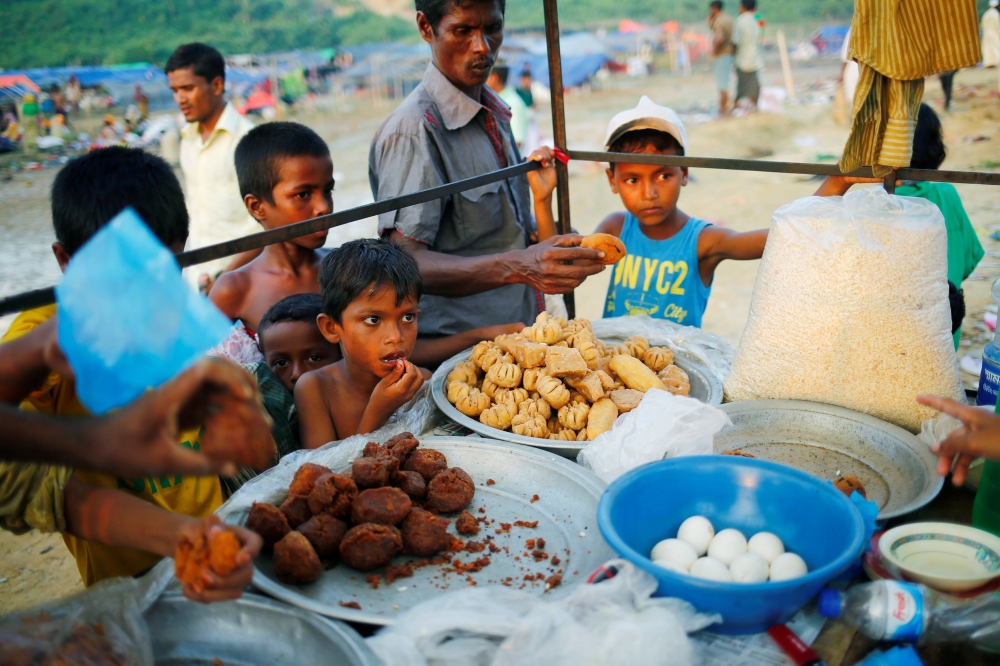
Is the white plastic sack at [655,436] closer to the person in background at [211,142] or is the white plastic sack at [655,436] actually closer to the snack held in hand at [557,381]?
the snack held in hand at [557,381]

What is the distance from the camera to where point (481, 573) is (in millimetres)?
1488

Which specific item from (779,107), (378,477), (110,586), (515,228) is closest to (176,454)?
(110,586)

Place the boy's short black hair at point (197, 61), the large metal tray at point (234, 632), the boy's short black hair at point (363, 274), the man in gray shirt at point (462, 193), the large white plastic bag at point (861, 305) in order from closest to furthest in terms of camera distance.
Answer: the large metal tray at point (234, 632)
the large white plastic bag at point (861, 305)
the boy's short black hair at point (363, 274)
the man in gray shirt at point (462, 193)
the boy's short black hair at point (197, 61)

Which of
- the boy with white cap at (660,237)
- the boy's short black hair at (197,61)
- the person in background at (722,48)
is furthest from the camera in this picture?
the person in background at (722,48)

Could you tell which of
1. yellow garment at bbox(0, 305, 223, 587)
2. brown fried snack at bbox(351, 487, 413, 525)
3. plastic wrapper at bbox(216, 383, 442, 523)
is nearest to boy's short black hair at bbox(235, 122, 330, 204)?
plastic wrapper at bbox(216, 383, 442, 523)

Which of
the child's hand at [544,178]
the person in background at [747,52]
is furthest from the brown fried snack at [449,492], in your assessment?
the person in background at [747,52]

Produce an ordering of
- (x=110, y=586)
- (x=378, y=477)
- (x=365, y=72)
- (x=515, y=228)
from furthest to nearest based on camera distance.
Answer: (x=365, y=72)
(x=515, y=228)
(x=378, y=477)
(x=110, y=586)

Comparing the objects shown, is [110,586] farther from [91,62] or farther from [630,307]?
[91,62]

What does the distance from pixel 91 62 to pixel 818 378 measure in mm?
24244

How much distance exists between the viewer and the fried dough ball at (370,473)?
5.28 ft

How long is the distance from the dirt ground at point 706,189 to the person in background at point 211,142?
7.15 feet

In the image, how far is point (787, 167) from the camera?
2410 mm

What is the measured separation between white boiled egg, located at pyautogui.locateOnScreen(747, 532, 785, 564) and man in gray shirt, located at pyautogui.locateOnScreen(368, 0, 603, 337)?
116 centimetres

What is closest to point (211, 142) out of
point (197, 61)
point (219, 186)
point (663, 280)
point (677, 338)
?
point (219, 186)
